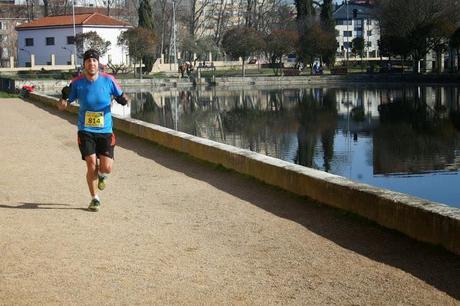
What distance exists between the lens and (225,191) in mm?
9773

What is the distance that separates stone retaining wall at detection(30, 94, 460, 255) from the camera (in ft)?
21.5

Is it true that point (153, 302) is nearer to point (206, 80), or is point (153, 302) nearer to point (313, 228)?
point (313, 228)

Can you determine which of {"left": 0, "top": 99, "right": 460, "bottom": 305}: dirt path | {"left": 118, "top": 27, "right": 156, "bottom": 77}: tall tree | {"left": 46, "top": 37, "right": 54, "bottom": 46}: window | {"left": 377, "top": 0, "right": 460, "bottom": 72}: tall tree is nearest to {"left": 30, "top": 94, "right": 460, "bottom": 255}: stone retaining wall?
{"left": 0, "top": 99, "right": 460, "bottom": 305}: dirt path

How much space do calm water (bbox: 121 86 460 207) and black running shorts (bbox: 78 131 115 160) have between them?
677 centimetres

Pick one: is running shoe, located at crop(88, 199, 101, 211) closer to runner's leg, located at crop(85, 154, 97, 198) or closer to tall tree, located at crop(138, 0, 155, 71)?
runner's leg, located at crop(85, 154, 97, 198)

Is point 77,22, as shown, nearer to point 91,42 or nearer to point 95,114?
point 91,42

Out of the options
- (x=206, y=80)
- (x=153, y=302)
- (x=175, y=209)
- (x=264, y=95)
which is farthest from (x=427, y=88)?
(x=153, y=302)

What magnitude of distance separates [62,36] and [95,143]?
244 feet

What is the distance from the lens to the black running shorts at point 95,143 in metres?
8.21

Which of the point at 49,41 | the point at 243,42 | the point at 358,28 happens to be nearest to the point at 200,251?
the point at 243,42

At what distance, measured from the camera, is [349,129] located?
1095 inches

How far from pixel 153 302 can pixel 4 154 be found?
1002 cm

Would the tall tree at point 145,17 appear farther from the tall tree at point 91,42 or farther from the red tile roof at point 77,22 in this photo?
the red tile roof at point 77,22

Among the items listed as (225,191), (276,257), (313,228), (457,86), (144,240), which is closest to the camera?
(276,257)
